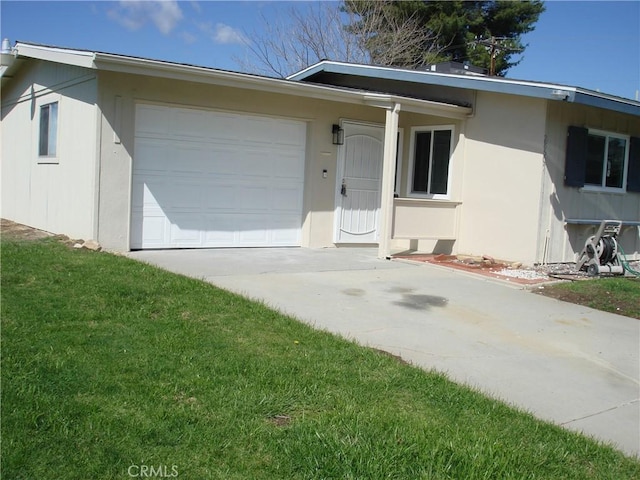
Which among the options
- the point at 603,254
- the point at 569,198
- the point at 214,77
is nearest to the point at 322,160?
the point at 214,77

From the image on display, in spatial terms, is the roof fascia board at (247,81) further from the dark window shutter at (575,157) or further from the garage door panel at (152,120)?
the dark window shutter at (575,157)

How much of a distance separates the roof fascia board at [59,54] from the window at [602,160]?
7857 millimetres

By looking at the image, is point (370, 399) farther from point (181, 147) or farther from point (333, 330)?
point (181, 147)

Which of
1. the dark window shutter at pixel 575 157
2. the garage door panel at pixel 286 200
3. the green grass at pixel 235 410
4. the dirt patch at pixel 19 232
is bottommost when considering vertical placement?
the green grass at pixel 235 410

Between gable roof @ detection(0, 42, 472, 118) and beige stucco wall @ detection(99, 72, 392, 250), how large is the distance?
0.52 meters

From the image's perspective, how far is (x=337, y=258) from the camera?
10.6 metres

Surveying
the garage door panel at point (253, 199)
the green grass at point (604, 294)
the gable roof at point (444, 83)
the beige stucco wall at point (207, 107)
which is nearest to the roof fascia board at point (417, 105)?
the gable roof at point (444, 83)

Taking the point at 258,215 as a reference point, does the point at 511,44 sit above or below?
above

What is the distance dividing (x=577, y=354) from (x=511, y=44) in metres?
24.2

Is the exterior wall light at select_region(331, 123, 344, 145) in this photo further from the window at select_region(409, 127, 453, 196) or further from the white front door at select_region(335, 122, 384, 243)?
the window at select_region(409, 127, 453, 196)

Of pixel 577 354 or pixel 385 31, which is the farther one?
pixel 385 31

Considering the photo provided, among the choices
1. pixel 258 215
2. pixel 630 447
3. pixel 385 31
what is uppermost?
pixel 385 31

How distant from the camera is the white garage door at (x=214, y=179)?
10.1m

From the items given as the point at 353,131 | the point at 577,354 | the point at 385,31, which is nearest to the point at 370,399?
the point at 577,354
